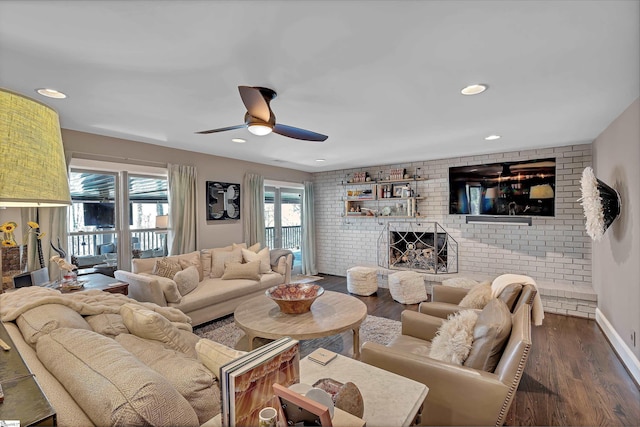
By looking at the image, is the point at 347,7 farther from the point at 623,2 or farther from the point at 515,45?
the point at 623,2

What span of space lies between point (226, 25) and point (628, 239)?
3.63 m

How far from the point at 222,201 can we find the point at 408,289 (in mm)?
3238

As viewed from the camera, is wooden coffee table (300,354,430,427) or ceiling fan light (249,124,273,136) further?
ceiling fan light (249,124,273,136)

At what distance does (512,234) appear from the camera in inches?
176

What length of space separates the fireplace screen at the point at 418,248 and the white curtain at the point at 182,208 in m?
3.47

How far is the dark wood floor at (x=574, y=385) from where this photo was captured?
1941 millimetres

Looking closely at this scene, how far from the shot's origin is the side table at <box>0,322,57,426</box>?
0.67 m

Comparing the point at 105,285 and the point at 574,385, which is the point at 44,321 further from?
the point at 574,385

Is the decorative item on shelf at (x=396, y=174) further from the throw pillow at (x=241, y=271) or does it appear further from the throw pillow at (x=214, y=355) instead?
the throw pillow at (x=214, y=355)

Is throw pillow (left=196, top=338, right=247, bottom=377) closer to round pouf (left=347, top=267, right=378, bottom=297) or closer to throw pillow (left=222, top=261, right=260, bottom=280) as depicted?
throw pillow (left=222, top=261, right=260, bottom=280)

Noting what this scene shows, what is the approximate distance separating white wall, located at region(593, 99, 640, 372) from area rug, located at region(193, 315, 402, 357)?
2.05m

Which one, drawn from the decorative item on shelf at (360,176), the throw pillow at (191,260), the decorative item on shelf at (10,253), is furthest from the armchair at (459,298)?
the decorative item on shelf at (10,253)

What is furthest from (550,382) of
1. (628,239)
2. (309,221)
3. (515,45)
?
(309,221)

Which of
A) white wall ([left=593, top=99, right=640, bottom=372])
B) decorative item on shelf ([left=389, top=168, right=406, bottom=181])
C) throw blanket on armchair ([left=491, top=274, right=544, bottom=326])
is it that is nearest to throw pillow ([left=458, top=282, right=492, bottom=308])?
throw blanket on armchair ([left=491, top=274, right=544, bottom=326])
